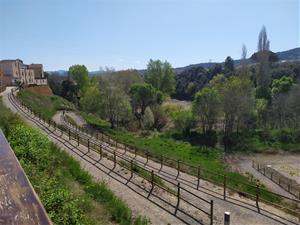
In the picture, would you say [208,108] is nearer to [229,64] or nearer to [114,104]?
[114,104]

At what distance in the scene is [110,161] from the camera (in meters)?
20.1

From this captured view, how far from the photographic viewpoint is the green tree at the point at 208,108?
1785 inches

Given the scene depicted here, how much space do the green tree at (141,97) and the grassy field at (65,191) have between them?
38.1m

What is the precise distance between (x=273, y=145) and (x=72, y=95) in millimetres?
46701

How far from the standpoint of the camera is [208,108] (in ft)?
150

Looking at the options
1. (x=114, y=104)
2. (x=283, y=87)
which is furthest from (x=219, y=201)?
(x=283, y=87)

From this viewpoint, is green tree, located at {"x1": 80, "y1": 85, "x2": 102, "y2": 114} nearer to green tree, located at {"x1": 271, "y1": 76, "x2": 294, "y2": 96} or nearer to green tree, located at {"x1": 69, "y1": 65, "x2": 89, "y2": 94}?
green tree, located at {"x1": 69, "y1": 65, "x2": 89, "y2": 94}

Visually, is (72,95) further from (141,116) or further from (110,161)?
(110,161)

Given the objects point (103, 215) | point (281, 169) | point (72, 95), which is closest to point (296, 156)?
point (281, 169)

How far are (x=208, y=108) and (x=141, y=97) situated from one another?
42.4 ft

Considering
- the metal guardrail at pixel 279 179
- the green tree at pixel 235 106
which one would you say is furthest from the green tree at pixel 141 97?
the metal guardrail at pixel 279 179

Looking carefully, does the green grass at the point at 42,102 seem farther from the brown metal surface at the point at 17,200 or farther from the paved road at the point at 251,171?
the brown metal surface at the point at 17,200

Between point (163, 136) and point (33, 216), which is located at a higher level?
point (33, 216)

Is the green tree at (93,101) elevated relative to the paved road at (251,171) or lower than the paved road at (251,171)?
elevated
